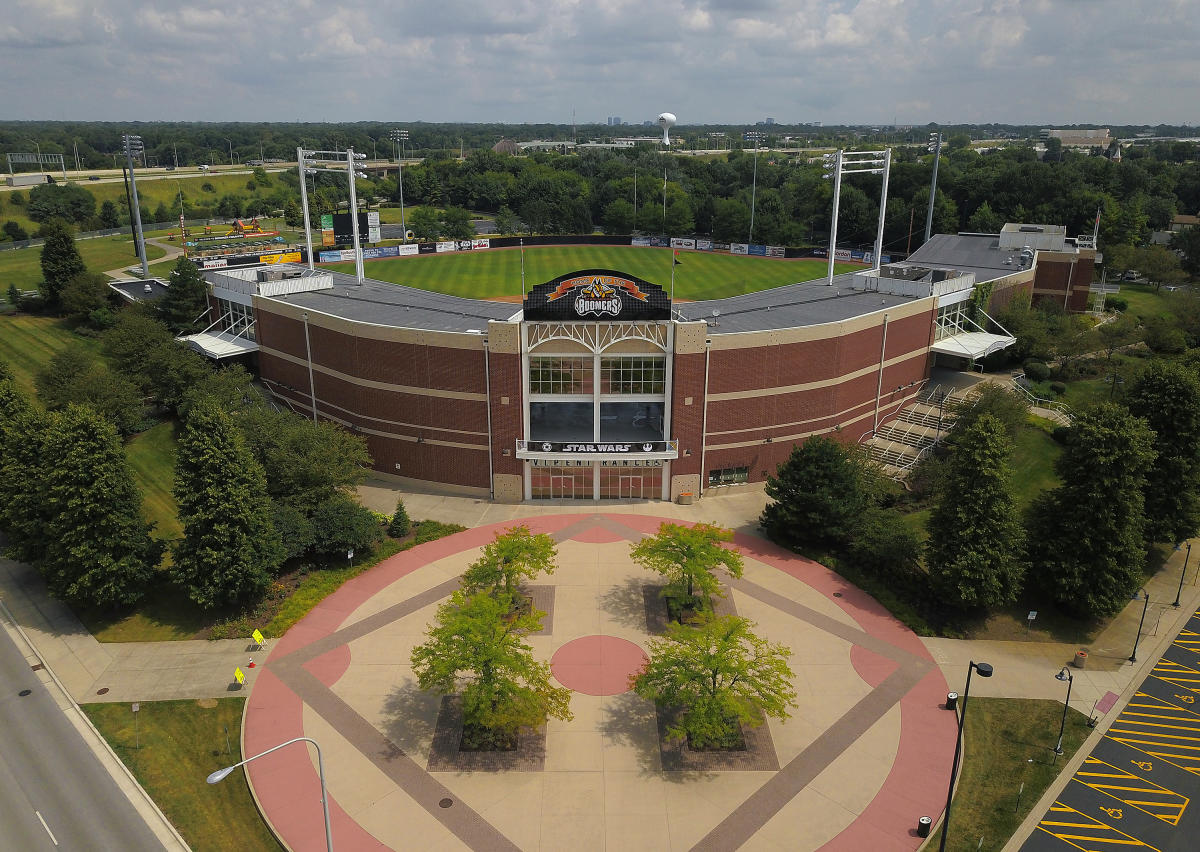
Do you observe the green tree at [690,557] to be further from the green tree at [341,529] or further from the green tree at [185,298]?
the green tree at [185,298]

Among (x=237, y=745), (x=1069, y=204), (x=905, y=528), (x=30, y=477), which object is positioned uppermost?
(x=1069, y=204)

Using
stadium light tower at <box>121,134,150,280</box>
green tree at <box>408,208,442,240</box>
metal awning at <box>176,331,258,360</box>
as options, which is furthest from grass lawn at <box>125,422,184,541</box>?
green tree at <box>408,208,442,240</box>

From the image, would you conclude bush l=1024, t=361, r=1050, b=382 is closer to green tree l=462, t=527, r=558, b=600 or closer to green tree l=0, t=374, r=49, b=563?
green tree l=462, t=527, r=558, b=600

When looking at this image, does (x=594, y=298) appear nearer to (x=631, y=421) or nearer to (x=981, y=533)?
(x=631, y=421)

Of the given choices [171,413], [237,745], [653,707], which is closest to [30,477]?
[237,745]

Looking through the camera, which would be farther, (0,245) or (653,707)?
(0,245)

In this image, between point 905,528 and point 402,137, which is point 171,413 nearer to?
point 905,528

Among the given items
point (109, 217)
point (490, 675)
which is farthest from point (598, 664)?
point (109, 217)

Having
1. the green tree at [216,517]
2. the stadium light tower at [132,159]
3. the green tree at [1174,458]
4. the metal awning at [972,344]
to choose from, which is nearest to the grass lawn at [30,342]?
the stadium light tower at [132,159]
